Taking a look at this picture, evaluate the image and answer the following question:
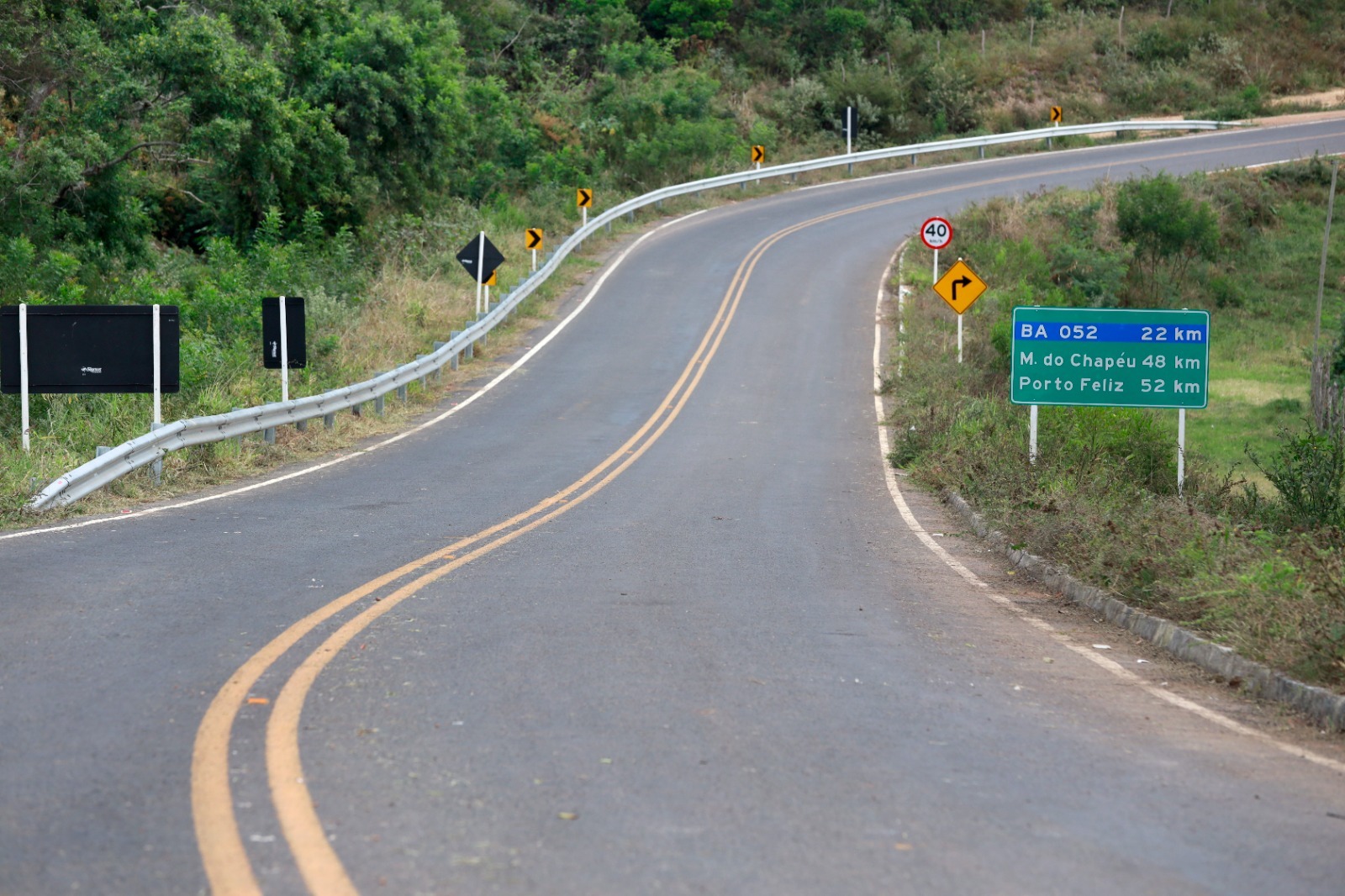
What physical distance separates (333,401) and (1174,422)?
1898 cm

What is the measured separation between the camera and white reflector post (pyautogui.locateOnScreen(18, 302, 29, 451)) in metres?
13.9

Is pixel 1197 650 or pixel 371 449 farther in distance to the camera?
pixel 371 449

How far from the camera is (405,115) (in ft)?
110

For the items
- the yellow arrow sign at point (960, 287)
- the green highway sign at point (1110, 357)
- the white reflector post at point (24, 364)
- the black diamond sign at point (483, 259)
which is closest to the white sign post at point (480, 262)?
the black diamond sign at point (483, 259)

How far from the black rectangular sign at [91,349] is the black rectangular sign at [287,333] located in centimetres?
296

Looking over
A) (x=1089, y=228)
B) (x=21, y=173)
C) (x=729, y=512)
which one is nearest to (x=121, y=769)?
(x=729, y=512)

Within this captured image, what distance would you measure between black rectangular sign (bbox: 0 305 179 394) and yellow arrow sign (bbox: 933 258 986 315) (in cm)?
1300

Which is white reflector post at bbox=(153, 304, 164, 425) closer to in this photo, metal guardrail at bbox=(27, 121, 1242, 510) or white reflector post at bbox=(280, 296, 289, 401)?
metal guardrail at bbox=(27, 121, 1242, 510)

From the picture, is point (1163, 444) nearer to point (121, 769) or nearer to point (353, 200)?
point (121, 769)

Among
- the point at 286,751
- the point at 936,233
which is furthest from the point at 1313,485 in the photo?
the point at 936,233

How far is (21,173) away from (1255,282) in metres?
Result: 35.2

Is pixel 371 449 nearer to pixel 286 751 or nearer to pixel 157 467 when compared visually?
pixel 157 467

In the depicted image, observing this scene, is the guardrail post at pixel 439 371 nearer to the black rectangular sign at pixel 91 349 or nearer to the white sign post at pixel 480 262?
the white sign post at pixel 480 262

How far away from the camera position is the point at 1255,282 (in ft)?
137
